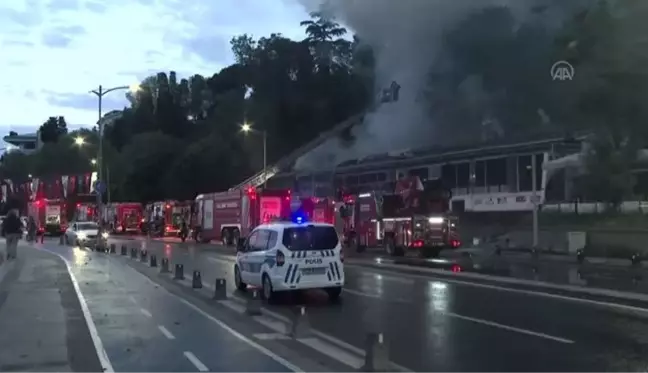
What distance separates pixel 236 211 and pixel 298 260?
31380 millimetres

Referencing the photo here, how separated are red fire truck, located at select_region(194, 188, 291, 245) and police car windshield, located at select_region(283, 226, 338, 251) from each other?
78.9ft

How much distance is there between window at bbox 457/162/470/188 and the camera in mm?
65312

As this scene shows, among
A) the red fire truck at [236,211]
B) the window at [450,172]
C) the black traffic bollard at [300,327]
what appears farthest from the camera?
the window at [450,172]

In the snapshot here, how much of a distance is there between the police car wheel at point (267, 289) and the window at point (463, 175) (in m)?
47.0

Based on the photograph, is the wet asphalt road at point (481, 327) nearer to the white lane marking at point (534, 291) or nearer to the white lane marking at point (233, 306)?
the white lane marking at point (534, 291)

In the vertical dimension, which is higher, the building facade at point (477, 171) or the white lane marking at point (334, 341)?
the building facade at point (477, 171)

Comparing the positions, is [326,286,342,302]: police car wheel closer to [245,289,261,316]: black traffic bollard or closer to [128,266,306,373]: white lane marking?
[245,289,261,316]: black traffic bollard

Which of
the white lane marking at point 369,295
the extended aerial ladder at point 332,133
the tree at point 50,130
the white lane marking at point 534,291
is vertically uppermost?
the tree at point 50,130

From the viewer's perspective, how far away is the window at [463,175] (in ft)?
214

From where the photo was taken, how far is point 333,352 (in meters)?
12.4

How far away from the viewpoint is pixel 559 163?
52.2 meters

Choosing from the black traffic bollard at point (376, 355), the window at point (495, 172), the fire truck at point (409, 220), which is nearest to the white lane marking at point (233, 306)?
the black traffic bollard at point (376, 355)

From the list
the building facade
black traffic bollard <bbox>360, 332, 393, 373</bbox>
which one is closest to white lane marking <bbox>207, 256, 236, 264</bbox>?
the building facade

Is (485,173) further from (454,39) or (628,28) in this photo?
(628,28)
